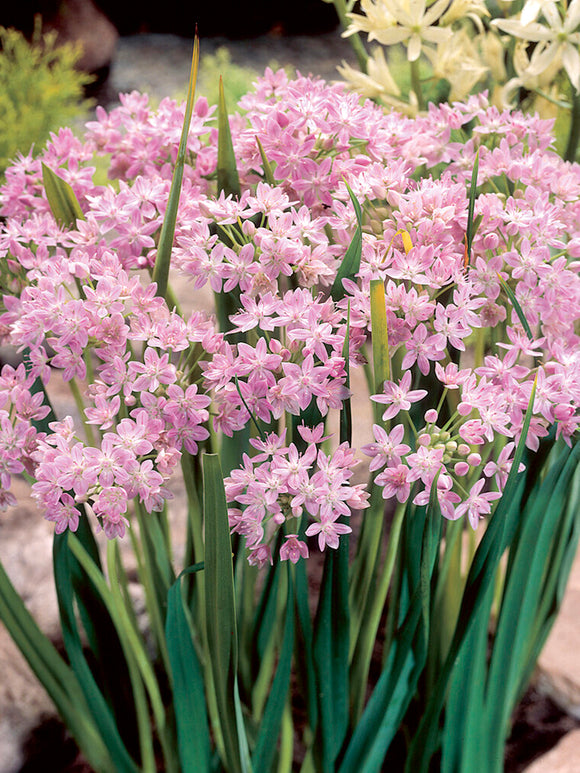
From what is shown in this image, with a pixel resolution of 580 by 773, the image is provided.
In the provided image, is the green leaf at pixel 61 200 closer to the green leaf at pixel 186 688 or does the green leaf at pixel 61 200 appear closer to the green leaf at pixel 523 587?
the green leaf at pixel 186 688

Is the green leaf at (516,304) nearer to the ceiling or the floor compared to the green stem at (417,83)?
nearer to the floor

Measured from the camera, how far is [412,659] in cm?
59

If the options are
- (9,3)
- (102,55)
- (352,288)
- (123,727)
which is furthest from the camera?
(102,55)

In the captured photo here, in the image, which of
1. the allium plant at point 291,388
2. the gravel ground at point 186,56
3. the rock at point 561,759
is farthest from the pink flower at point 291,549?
the gravel ground at point 186,56

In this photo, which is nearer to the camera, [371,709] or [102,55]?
[371,709]

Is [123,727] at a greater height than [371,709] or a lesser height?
lesser

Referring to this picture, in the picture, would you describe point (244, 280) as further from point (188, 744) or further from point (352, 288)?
point (188, 744)

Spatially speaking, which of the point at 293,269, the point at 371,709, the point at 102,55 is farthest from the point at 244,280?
the point at 102,55

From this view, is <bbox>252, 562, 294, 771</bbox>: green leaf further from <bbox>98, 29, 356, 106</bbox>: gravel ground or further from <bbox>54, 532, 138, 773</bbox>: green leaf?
<bbox>98, 29, 356, 106</bbox>: gravel ground

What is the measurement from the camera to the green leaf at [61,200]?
1.86 feet

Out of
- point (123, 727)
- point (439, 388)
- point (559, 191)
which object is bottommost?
point (123, 727)

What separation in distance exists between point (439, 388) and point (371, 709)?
30cm

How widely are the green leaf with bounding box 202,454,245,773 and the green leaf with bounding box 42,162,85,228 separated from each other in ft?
0.93

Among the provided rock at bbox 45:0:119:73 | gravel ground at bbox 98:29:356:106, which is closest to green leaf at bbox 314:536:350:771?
rock at bbox 45:0:119:73
